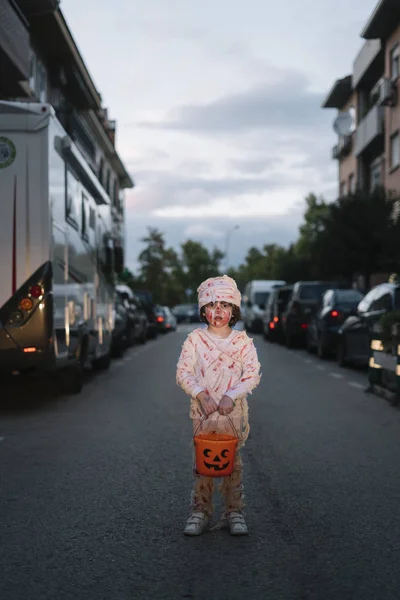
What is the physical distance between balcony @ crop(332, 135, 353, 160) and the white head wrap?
4205 cm

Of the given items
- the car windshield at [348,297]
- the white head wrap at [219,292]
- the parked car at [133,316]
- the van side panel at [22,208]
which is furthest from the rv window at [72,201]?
the parked car at [133,316]

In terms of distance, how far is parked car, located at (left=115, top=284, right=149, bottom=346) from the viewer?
82.3 ft

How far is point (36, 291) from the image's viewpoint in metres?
10.8

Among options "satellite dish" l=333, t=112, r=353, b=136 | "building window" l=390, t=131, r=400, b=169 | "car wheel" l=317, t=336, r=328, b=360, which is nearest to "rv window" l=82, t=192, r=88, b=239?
"car wheel" l=317, t=336, r=328, b=360

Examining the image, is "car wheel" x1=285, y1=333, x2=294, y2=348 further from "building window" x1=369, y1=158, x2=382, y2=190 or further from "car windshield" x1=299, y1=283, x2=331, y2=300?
"building window" x1=369, y1=158, x2=382, y2=190

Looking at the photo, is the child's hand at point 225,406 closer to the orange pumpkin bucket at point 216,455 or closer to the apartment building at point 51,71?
the orange pumpkin bucket at point 216,455

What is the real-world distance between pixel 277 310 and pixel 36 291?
2014 centimetres

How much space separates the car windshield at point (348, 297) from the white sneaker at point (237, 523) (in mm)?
15449

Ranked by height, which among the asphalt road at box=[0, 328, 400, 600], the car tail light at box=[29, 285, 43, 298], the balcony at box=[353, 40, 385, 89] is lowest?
the asphalt road at box=[0, 328, 400, 600]

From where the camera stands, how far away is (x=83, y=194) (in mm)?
14414

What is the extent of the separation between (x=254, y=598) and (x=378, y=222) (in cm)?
2982

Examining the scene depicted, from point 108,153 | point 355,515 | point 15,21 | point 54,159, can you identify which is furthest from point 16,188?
point 108,153

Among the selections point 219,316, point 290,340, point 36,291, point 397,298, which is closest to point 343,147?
point 290,340

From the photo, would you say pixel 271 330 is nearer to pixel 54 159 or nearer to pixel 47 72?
pixel 47 72
